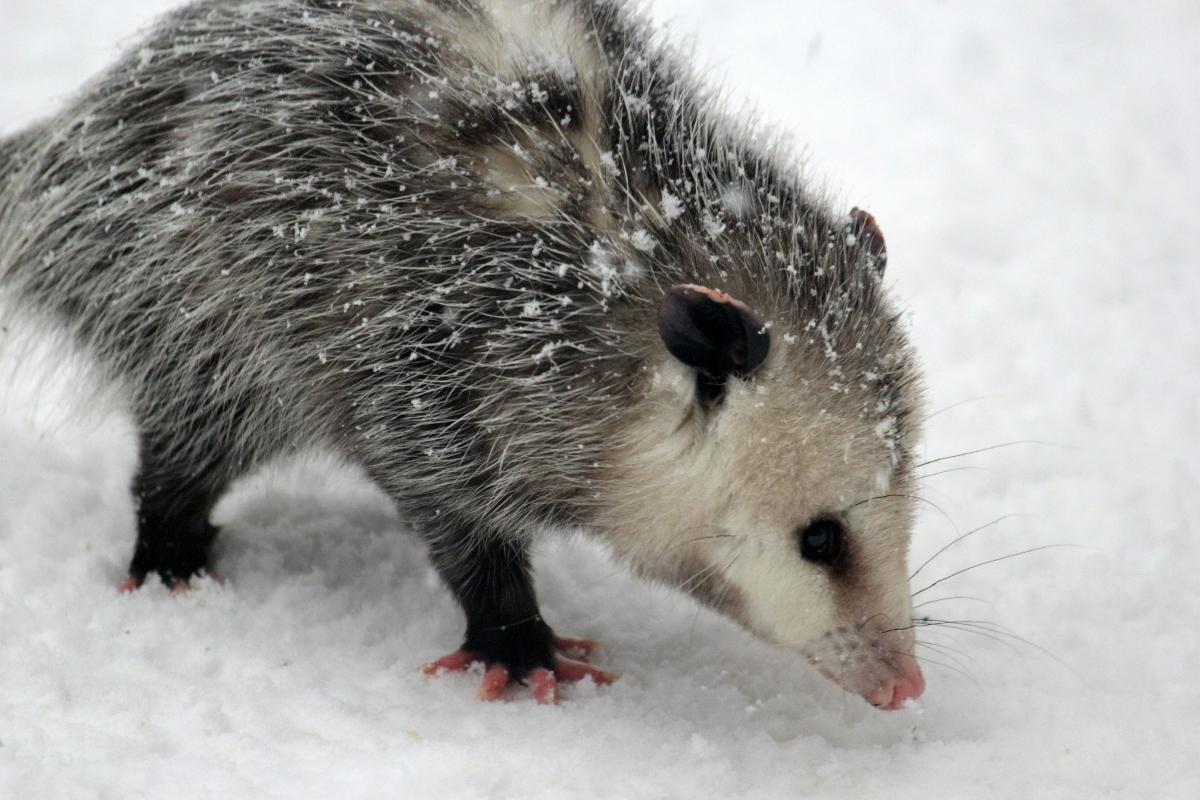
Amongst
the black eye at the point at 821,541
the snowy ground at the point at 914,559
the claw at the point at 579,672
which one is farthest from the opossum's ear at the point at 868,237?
the claw at the point at 579,672

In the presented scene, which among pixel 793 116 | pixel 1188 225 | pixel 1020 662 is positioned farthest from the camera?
pixel 793 116

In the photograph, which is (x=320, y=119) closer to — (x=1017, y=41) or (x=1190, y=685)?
(x=1190, y=685)

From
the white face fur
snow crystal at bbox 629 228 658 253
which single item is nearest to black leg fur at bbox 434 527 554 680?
the white face fur

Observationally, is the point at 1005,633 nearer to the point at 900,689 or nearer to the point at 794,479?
the point at 900,689

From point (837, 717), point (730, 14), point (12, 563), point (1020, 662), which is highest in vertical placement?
point (730, 14)

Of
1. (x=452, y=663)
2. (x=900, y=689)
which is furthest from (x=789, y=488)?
(x=452, y=663)

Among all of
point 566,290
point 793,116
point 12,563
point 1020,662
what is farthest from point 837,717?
point 793,116

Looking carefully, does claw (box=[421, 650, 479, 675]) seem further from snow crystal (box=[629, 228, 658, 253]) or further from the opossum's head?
snow crystal (box=[629, 228, 658, 253])
